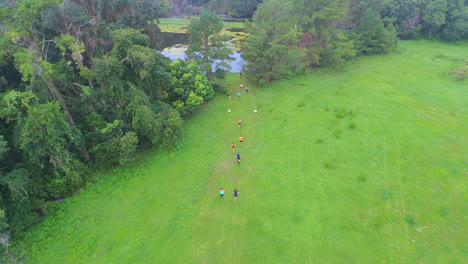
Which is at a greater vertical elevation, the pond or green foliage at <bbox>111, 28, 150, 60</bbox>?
green foliage at <bbox>111, 28, 150, 60</bbox>

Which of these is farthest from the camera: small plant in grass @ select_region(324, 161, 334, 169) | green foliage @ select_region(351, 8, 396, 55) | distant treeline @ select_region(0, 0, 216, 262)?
green foliage @ select_region(351, 8, 396, 55)

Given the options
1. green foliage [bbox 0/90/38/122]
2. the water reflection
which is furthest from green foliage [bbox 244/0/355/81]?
green foliage [bbox 0/90/38/122]

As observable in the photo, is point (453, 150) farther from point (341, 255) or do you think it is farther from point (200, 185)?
point (200, 185)

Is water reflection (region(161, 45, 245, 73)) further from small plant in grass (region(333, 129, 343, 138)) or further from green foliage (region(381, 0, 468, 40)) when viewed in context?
green foliage (region(381, 0, 468, 40))

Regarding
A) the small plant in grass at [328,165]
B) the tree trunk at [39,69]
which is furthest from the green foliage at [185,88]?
the small plant in grass at [328,165]

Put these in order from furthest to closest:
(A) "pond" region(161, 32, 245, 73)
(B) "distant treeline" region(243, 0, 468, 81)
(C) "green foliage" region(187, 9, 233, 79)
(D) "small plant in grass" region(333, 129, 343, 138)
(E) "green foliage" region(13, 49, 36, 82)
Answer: (A) "pond" region(161, 32, 245, 73), (B) "distant treeline" region(243, 0, 468, 81), (C) "green foliage" region(187, 9, 233, 79), (D) "small plant in grass" region(333, 129, 343, 138), (E) "green foliage" region(13, 49, 36, 82)

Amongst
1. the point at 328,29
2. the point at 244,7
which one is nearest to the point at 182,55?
the point at 328,29
